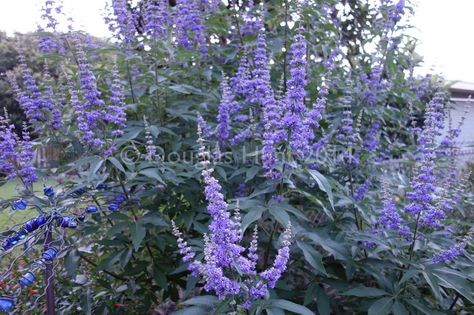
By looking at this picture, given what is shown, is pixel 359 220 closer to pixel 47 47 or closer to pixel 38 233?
pixel 38 233

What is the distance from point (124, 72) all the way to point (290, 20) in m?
1.98

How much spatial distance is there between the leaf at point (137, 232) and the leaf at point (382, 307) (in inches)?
71.3

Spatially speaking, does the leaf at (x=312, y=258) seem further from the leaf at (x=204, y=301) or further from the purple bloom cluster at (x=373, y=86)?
the purple bloom cluster at (x=373, y=86)

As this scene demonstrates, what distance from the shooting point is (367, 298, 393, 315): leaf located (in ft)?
9.12

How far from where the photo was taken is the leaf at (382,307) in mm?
2780

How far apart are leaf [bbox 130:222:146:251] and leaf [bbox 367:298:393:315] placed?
1810 millimetres

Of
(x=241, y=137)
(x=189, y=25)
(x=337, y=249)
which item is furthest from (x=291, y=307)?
(x=189, y=25)

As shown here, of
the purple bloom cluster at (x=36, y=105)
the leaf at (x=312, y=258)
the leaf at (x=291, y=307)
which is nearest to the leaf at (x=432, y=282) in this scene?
the leaf at (x=312, y=258)

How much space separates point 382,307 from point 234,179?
5.25 ft

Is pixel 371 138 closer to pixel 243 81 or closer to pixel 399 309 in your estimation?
pixel 243 81

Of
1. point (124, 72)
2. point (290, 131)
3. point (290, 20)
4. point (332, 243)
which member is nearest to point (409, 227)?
point (332, 243)

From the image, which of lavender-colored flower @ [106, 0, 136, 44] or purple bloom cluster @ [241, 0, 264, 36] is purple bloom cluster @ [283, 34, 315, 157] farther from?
lavender-colored flower @ [106, 0, 136, 44]

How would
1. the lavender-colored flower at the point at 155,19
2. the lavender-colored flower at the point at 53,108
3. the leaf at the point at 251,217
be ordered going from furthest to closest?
the lavender-colored flower at the point at 155,19 → the lavender-colored flower at the point at 53,108 → the leaf at the point at 251,217

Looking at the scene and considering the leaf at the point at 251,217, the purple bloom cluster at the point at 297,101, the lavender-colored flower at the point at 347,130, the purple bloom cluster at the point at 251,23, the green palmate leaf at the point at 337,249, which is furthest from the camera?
the purple bloom cluster at the point at 251,23
